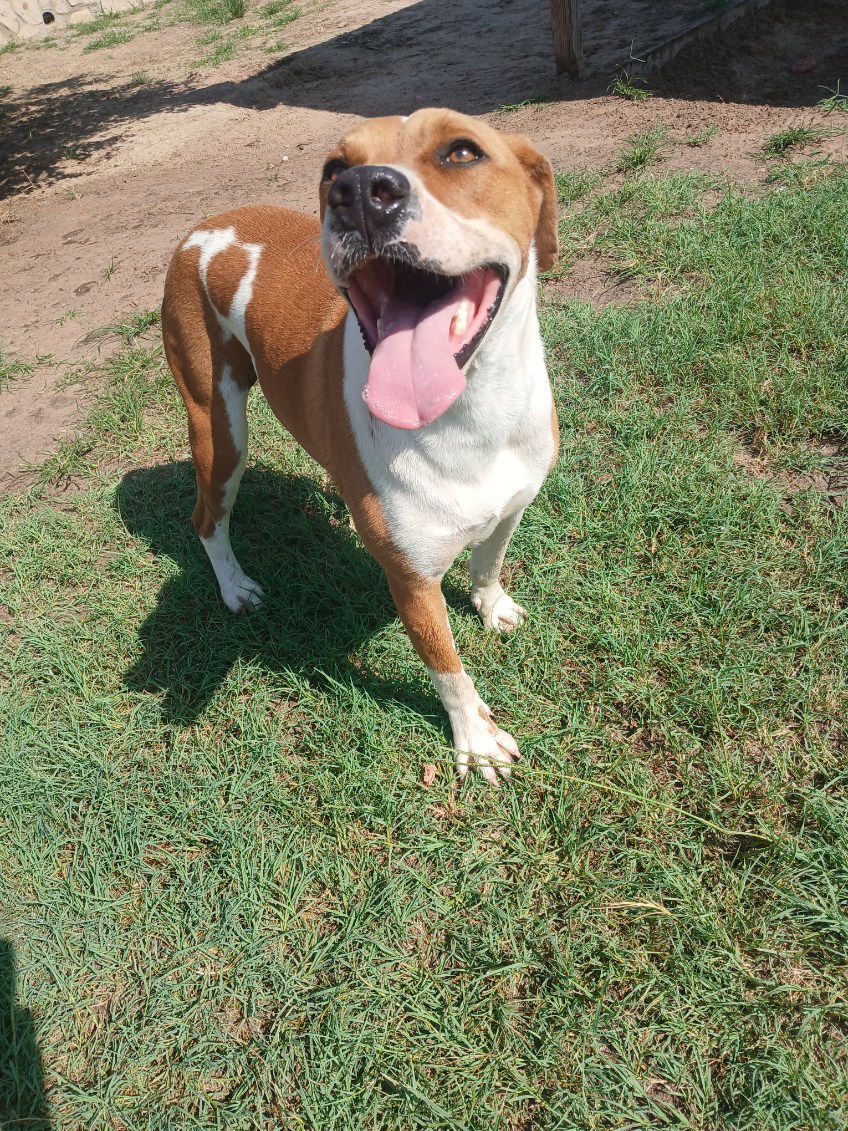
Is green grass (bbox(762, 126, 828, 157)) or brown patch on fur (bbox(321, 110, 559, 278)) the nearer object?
brown patch on fur (bbox(321, 110, 559, 278))

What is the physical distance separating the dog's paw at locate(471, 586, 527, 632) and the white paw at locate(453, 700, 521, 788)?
51cm

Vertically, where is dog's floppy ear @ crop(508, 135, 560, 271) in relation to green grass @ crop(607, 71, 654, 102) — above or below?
above

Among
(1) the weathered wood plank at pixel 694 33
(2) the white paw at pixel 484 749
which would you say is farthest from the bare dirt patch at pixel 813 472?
(1) the weathered wood plank at pixel 694 33

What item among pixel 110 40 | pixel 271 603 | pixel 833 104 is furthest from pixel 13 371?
pixel 110 40

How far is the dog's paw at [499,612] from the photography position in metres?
3.08

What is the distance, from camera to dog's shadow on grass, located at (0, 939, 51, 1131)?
220 cm

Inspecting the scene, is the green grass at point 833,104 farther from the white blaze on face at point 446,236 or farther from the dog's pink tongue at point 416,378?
the dog's pink tongue at point 416,378

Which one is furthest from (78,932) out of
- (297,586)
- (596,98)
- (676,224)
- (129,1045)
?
(596,98)

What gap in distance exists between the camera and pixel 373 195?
5.53 feet

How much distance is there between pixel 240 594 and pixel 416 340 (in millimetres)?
2036

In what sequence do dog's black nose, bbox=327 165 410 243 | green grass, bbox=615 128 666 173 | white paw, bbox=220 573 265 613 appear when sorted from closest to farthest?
dog's black nose, bbox=327 165 410 243 < white paw, bbox=220 573 265 613 < green grass, bbox=615 128 666 173

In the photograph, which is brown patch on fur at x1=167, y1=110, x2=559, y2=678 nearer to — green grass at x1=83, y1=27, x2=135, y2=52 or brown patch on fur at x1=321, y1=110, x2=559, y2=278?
brown patch on fur at x1=321, y1=110, x2=559, y2=278

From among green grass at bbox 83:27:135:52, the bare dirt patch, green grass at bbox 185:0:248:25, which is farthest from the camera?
green grass at bbox 83:27:135:52

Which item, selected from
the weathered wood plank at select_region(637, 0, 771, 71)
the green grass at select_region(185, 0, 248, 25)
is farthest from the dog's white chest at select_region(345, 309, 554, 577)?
the green grass at select_region(185, 0, 248, 25)
